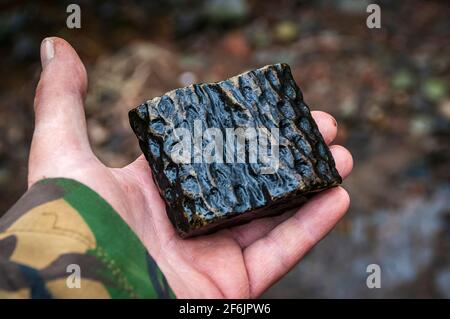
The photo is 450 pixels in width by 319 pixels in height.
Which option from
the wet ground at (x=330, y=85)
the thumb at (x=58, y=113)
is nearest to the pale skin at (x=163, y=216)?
the thumb at (x=58, y=113)

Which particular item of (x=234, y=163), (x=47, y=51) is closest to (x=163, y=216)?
(x=234, y=163)

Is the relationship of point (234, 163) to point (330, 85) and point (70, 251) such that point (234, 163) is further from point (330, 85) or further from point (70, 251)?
point (330, 85)

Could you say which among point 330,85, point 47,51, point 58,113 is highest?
point 330,85

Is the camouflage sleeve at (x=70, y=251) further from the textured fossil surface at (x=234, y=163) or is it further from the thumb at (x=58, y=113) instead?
the textured fossil surface at (x=234, y=163)

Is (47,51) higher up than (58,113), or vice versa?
(47,51)

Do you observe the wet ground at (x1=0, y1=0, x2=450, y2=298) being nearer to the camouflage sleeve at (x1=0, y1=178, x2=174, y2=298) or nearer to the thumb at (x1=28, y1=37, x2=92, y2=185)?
the camouflage sleeve at (x1=0, y1=178, x2=174, y2=298)

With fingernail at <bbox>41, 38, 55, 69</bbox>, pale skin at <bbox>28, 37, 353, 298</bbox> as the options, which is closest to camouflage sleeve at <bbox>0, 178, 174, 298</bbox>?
pale skin at <bbox>28, 37, 353, 298</bbox>
